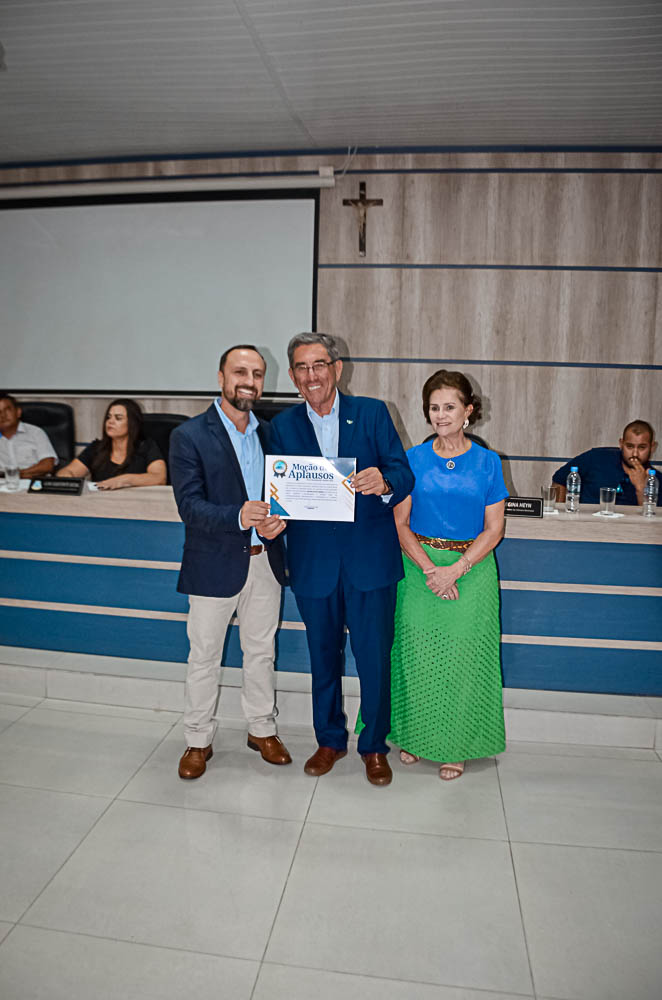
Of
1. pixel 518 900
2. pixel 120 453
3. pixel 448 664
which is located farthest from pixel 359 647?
pixel 120 453

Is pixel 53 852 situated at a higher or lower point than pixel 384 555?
lower

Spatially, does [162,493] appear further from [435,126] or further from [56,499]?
[435,126]

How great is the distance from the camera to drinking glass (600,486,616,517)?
105 inches

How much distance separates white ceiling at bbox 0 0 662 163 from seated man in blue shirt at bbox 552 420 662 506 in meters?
1.89

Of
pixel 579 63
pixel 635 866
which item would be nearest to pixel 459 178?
pixel 579 63

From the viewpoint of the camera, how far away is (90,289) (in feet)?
16.7

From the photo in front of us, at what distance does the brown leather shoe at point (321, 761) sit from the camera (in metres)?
2.35

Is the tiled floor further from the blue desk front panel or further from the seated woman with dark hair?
the seated woman with dark hair

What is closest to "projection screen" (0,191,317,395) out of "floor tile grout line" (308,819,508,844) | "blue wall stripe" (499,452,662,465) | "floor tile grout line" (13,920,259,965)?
"blue wall stripe" (499,452,662,465)

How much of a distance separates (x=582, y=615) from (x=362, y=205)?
10.7 feet

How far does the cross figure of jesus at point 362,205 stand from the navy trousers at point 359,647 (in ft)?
10.3

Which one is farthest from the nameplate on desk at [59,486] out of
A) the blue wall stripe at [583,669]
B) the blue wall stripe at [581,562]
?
the blue wall stripe at [583,669]

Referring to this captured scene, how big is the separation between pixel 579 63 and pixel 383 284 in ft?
5.74

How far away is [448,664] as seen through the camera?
232cm
